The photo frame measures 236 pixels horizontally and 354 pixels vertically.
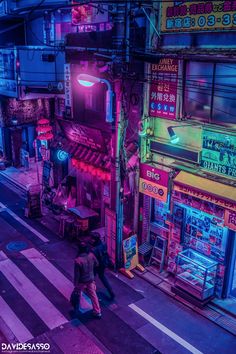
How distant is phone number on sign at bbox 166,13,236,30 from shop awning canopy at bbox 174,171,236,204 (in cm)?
439

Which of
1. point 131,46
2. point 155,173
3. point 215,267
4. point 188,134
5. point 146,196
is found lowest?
point 215,267

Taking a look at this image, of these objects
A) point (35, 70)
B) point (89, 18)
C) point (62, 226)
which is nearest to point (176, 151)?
point (62, 226)

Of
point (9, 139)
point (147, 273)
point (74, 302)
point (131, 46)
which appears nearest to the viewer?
point (74, 302)

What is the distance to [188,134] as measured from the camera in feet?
39.3

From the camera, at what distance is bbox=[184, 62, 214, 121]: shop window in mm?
11141

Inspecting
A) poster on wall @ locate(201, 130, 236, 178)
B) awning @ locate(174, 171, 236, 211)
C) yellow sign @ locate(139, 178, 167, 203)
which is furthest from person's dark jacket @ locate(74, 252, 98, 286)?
poster on wall @ locate(201, 130, 236, 178)

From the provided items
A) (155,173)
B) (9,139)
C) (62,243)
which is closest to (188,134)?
(155,173)

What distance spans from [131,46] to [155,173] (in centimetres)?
431

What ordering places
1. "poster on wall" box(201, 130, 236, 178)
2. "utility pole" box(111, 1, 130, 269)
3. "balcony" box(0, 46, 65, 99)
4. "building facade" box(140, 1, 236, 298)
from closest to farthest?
"building facade" box(140, 1, 236, 298) → "poster on wall" box(201, 130, 236, 178) → "utility pole" box(111, 1, 130, 269) → "balcony" box(0, 46, 65, 99)

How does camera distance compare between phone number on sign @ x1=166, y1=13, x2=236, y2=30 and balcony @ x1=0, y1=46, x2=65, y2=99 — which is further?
balcony @ x1=0, y1=46, x2=65, y2=99

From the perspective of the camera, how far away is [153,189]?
1300cm

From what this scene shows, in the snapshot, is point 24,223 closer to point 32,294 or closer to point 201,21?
point 32,294

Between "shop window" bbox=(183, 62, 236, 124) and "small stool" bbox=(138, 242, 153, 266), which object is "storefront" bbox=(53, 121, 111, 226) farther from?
Answer: "shop window" bbox=(183, 62, 236, 124)

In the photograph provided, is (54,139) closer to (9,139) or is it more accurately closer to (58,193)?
(58,193)
